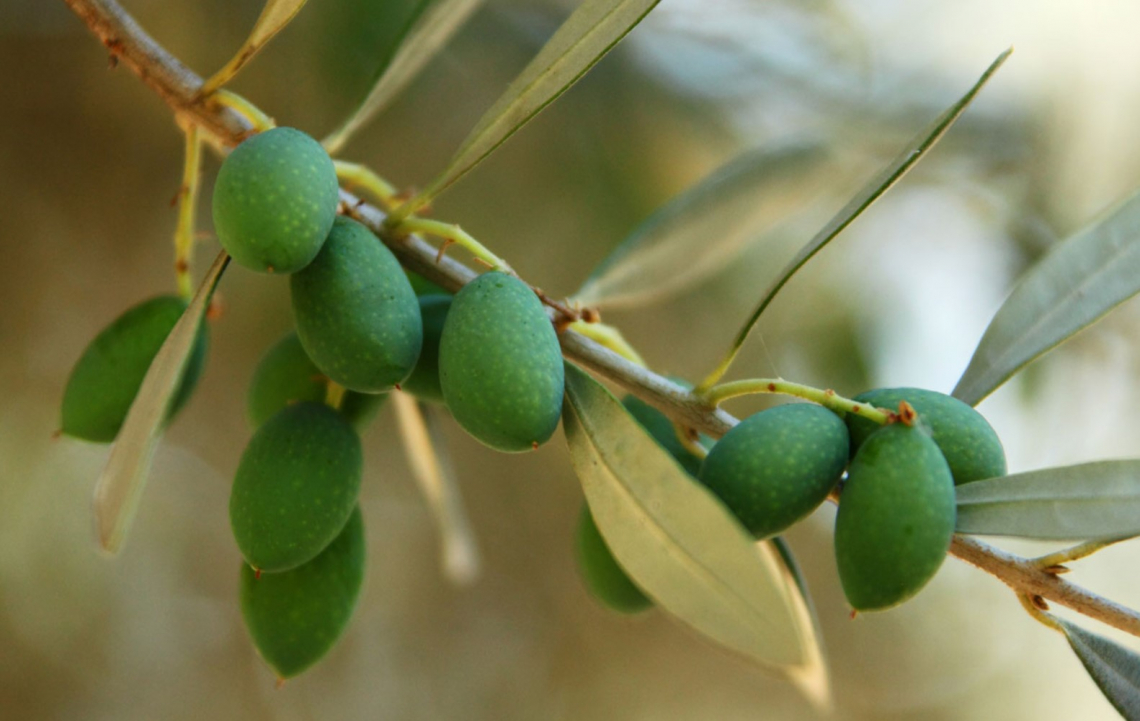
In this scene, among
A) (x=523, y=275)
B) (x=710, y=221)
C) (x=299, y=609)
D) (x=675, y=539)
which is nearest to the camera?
(x=675, y=539)

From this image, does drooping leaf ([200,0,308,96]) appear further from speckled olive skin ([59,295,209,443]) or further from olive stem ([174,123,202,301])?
speckled olive skin ([59,295,209,443])

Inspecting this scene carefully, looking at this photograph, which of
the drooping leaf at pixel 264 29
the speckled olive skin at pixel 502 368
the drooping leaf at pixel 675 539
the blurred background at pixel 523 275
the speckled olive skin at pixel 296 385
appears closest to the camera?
the drooping leaf at pixel 675 539

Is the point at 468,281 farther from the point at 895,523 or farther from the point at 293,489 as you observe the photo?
the point at 895,523

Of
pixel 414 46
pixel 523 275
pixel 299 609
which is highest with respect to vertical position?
pixel 414 46

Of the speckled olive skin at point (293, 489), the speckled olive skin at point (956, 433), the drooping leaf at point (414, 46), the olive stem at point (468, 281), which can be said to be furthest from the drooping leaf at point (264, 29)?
the speckled olive skin at point (956, 433)

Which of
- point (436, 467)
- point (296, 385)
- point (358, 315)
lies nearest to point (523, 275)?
point (436, 467)

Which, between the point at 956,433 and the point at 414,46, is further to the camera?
the point at 414,46

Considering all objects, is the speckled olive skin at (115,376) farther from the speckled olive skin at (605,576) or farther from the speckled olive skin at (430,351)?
the speckled olive skin at (605,576)
